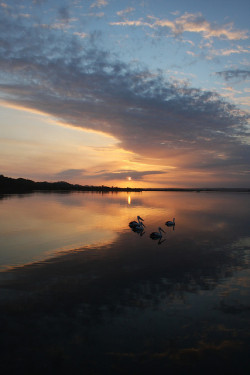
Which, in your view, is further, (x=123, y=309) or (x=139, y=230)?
(x=139, y=230)

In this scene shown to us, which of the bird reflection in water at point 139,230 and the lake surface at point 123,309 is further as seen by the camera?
the bird reflection in water at point 139,230

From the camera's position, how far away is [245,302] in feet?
37.3

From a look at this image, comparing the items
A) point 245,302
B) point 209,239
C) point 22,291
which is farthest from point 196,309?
point 209,239

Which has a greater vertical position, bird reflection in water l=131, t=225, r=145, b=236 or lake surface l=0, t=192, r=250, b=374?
bird reflection in water l=131, t=225, r=145, b=236

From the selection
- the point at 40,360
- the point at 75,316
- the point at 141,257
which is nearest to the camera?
the point at 40,360

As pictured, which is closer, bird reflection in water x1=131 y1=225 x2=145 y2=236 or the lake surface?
the lake surface

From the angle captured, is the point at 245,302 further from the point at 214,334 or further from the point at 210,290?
the point at 214,334

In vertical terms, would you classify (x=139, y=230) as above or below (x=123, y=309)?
above

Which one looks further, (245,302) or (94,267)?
(94,267)

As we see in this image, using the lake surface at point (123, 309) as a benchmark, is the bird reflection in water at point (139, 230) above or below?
above

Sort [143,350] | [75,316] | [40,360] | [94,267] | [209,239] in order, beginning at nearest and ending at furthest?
[40,360] → [143,350] → [75,316] → [94,267] → [209,239]

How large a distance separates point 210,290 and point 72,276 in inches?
280

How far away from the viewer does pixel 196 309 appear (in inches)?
415

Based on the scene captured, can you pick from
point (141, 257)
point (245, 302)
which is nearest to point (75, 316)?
point (245, 302)
